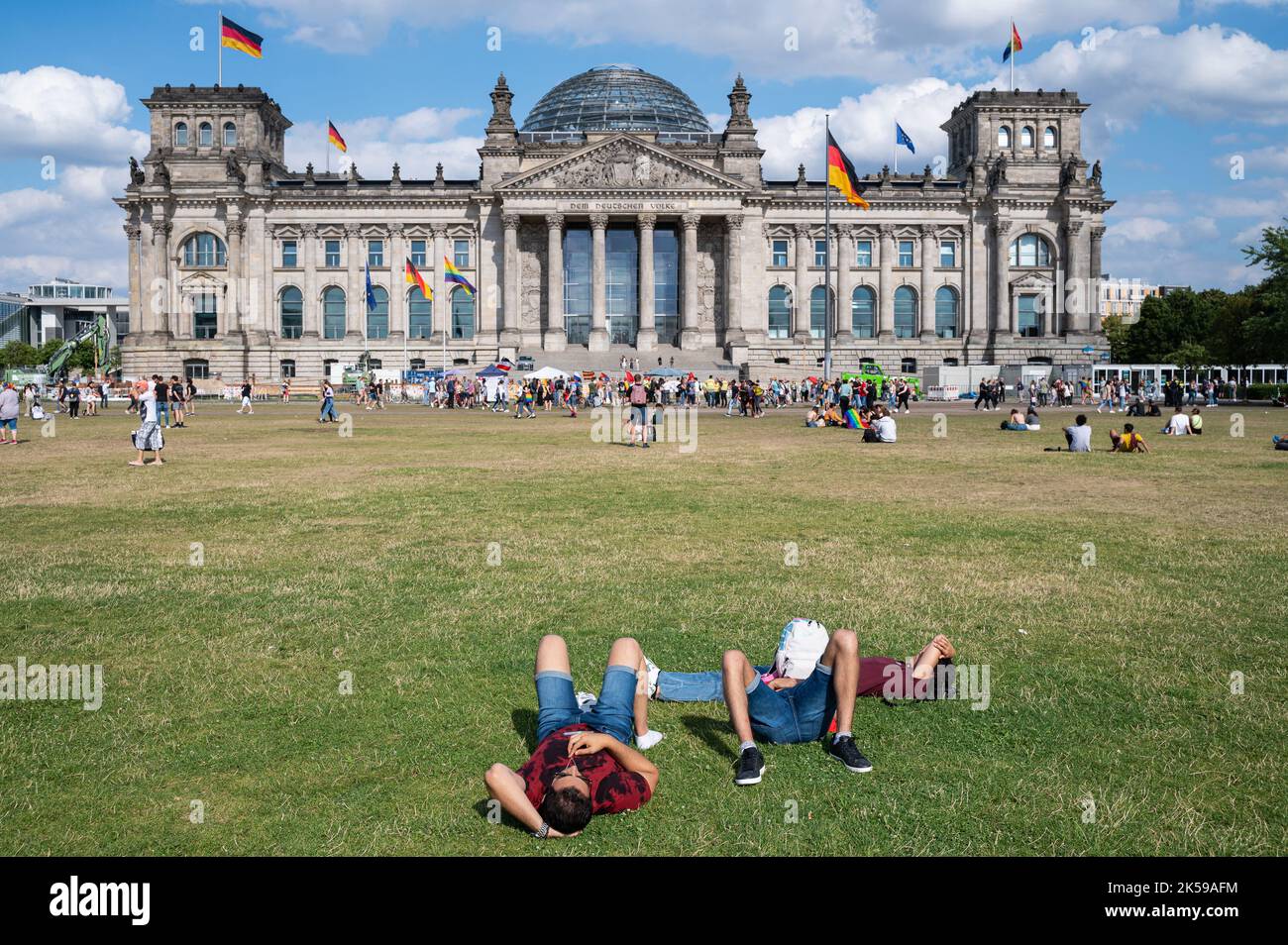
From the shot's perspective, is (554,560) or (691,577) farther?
(554,560)

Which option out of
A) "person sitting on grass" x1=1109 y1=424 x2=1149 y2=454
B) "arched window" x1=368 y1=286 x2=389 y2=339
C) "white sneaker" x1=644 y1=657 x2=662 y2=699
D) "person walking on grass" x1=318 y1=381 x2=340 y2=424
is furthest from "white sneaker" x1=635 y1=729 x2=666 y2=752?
"arched window" x1=368 y1=286 x2=389 y2=339

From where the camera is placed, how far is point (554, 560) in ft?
40.4

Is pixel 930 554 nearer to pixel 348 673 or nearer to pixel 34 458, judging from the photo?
pixel 348 673

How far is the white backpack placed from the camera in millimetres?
7121

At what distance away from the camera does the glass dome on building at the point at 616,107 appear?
326 ft

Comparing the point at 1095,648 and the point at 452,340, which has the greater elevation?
the point at 452,340

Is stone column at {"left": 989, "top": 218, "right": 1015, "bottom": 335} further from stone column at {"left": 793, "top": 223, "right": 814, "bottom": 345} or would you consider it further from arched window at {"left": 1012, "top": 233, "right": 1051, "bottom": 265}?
stone column at {"left": 793, "top": 223, "right": 814, "bottom": 345}

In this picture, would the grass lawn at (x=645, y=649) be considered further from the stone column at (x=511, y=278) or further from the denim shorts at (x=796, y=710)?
the stone column at (x=511, y=278)

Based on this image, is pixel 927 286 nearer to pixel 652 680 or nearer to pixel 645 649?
pixel 645 649

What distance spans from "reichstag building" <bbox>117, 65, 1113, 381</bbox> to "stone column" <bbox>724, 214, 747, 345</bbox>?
0.61 ft

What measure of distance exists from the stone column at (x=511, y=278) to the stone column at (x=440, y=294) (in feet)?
18.0

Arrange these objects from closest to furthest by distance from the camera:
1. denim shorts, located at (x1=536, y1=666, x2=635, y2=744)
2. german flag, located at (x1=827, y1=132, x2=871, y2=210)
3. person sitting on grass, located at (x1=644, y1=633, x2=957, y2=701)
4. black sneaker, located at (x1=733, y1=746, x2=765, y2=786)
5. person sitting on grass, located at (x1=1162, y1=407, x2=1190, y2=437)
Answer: black sneaker, located at (x1=733, y1=746, x2=765, y2=786) < denim shorts, located at (x1=536, y1=666, x2=635, y2=744) < person sitting on grass, located at (x1=644, y1=633, x2=957, y2=701) < person sitting on grass, located at (x1=1162, y1=407, x2=1190, y2=437) < german flag, located at (x1=827, y1=132, x2=871, y2=210)
